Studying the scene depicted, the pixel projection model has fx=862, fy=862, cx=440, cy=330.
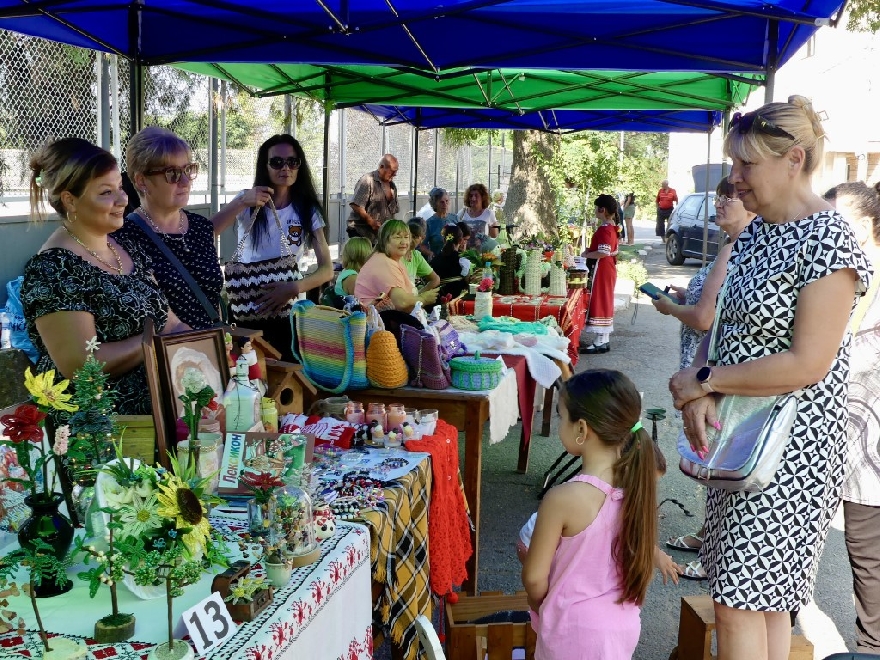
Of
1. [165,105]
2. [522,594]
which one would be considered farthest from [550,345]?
[165,105]

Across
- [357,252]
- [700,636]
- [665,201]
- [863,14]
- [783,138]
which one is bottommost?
[700,636]

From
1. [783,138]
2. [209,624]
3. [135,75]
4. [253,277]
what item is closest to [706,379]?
[783,138]

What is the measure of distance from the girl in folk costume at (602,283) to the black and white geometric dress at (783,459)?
276 inches

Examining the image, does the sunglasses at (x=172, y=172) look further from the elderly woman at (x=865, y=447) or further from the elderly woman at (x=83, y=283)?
the elderly woman at (x=865, y=447)

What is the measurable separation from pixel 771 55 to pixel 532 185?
12.0 meters

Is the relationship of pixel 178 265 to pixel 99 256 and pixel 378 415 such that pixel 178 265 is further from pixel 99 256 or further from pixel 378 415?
pixel 378 415

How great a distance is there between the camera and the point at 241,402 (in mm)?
2342

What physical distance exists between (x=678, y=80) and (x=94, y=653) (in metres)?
8.21

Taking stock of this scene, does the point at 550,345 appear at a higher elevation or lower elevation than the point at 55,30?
lower

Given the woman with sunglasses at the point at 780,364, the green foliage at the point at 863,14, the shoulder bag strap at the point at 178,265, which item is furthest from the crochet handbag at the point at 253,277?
the green foliage at the point at 863,14

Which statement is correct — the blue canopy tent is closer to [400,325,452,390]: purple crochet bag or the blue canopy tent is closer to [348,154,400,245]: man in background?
[348,154,400,245]: man in background

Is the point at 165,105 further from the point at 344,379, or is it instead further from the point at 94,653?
the point at 94,653

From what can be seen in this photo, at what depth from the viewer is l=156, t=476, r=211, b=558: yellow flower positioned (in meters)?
1.42

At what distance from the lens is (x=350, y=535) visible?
2.06 metres
